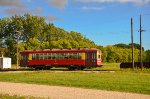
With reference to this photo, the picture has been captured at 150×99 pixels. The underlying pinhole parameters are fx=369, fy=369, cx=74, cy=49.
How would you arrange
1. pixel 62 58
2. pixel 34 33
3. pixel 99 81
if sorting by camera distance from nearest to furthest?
1. pixel 99 81
2. pixel 62 58
3. pixel 34 33

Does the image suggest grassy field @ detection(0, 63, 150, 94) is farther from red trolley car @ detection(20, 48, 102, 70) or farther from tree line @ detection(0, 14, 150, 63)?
tree line @ detection(0, 14, 150, 63)

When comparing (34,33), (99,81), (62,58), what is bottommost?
(99,81)

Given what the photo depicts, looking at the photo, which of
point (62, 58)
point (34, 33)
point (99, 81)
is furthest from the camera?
point (34, 33)

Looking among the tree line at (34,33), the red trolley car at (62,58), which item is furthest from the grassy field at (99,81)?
the tree line at (34,33)

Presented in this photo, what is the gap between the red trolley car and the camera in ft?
158

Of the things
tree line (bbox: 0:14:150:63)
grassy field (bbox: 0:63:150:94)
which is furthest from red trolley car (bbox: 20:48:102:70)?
tree line (bbox: 0:14:150:63)

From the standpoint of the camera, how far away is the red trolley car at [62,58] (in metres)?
48.2

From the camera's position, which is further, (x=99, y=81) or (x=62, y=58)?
(x=62, y=58)

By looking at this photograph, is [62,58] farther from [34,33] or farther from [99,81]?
[34,33]

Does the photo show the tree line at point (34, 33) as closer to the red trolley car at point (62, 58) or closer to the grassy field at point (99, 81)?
the red trolley car at point (62, 58)

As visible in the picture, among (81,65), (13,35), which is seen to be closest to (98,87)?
(81,65)

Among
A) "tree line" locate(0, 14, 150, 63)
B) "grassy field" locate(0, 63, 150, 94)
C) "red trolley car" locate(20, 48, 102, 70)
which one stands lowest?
"grassy field" locate(0, 63, 150, 94)

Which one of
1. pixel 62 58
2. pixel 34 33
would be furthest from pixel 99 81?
pixel 34 33

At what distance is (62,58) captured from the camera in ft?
163
